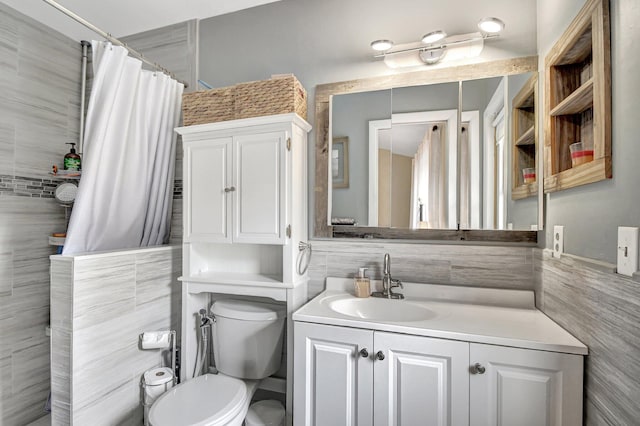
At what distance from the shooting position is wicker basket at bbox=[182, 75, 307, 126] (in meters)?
1.52

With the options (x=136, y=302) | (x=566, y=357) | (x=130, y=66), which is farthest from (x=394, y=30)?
(x=136, y=302)

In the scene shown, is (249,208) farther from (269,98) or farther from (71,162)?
(71,162)

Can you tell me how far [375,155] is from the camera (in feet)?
5.24

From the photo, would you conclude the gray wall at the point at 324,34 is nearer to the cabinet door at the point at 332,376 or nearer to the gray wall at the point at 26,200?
the cabinet door at the point at 332,376

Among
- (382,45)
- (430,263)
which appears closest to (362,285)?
(430,263)

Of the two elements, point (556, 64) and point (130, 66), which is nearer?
point (556, 64)

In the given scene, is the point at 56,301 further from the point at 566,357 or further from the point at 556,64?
the point at 556,64

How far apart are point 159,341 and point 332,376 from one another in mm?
1026

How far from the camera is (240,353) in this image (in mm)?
1564

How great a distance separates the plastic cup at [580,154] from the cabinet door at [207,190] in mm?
1486

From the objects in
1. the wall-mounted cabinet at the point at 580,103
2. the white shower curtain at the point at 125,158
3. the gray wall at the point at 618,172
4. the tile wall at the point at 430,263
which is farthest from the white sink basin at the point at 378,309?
the white shower curtain at the point at 125,158

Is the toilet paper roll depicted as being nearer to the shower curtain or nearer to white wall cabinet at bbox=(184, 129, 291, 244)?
white wall cabinet at bbox=(184, 129, 291, 244)

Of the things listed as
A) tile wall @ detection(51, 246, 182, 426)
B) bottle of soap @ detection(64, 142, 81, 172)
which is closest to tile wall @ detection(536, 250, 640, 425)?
tile wall @ detection(51, 246, 182, 426)

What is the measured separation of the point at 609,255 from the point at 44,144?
2.82 metres
